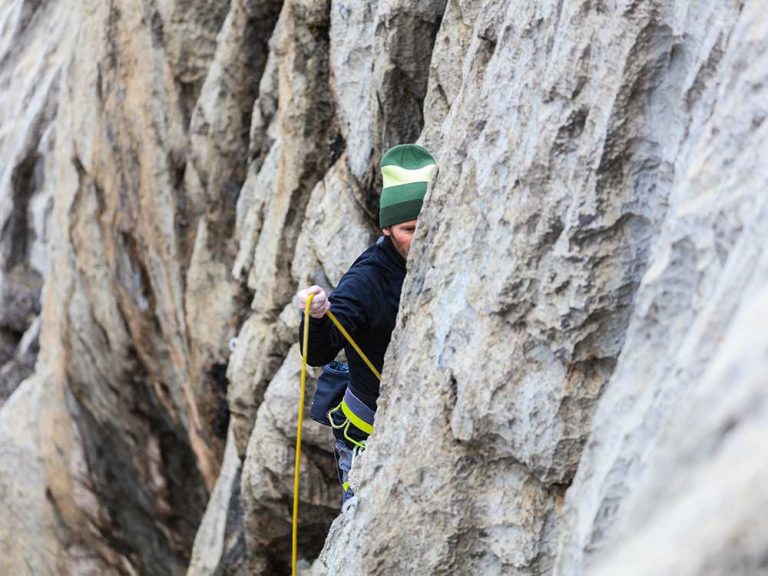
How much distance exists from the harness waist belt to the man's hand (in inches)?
36.2

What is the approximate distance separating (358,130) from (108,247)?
19.9ft

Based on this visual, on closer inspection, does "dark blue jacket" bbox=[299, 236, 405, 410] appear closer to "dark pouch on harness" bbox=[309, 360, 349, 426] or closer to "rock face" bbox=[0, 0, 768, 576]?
"dark pouch on harness" bbox=[309, 360, 349, 426]

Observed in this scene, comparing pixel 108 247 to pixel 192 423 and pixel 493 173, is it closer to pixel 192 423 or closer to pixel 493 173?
pixel 192 423

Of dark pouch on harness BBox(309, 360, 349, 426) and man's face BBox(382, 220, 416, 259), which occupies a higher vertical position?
man's face BBox(382, 220, 416, 259)

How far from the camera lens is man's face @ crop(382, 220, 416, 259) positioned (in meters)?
Result: 5.96

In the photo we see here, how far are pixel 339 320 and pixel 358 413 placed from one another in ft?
2.51

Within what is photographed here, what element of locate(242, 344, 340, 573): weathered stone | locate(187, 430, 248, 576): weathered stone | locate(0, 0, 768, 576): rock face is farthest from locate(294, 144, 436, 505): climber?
locate(187, 430, 248, 576): weathered stone

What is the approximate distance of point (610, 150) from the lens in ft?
13.7

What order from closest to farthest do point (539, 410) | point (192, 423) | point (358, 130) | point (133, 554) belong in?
1. point (539, 410)
2. point (358, 130)
3. point (192, 423)
4. point (133, 554)

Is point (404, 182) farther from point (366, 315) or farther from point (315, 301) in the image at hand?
point (315, 301)

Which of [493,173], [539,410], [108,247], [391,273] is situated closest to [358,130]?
[391,273]

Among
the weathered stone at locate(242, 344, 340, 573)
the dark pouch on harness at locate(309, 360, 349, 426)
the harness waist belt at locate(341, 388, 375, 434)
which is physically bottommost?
the weathered stone at locate(242, 344, 340, 573)

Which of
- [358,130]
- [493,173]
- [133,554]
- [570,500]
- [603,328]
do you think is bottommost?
[133,554]

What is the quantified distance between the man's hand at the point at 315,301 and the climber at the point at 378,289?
0.04 metres
